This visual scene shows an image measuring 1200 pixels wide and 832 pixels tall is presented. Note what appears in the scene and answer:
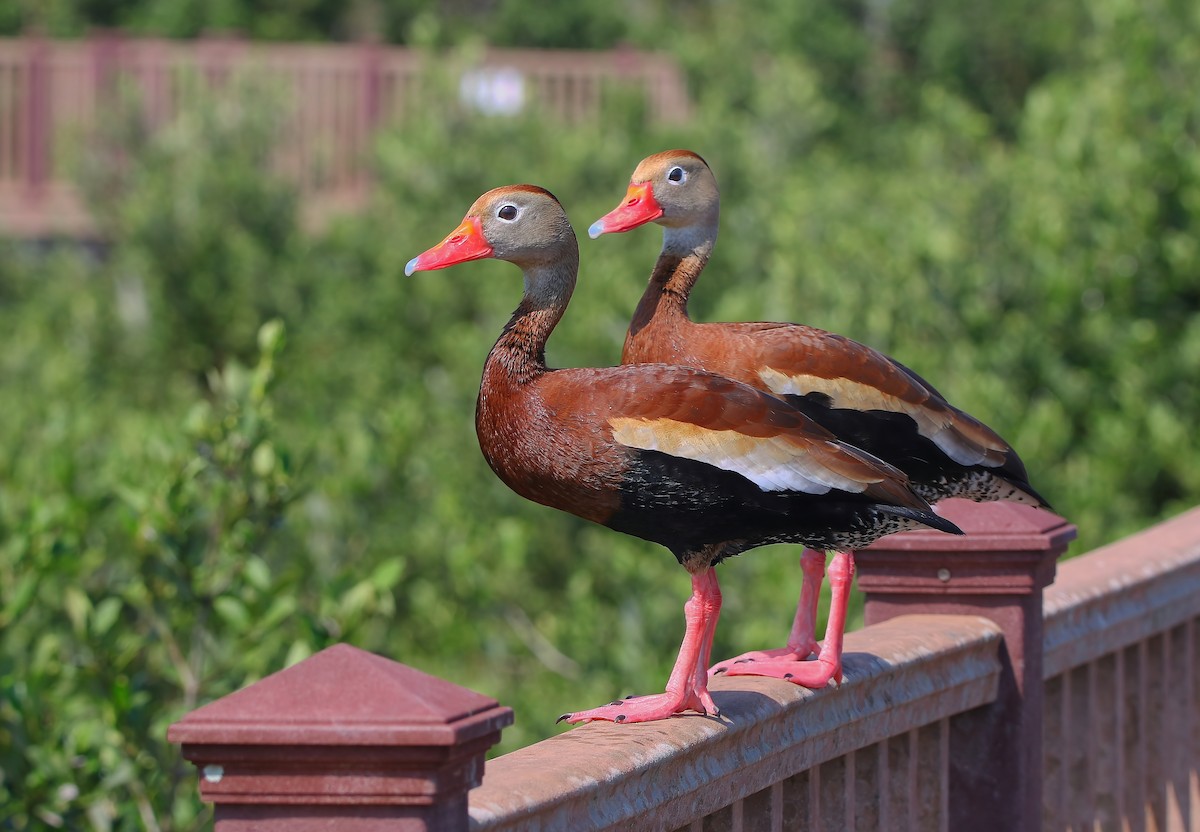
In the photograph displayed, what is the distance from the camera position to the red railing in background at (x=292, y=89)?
16.1 metres

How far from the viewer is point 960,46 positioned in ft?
66.2

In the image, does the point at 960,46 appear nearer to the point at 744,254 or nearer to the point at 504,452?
the point at 744,254

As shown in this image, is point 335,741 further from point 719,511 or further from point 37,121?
point 37,121

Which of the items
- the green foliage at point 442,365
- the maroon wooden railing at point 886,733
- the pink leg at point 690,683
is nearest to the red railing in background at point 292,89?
the green foliage at point 442,365

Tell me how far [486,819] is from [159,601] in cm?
344

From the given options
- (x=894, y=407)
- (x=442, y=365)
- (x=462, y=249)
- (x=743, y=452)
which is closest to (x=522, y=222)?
(x=462, y=249)

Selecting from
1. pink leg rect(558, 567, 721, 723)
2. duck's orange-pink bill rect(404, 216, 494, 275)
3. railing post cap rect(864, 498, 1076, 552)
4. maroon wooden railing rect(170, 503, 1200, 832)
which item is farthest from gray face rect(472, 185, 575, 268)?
railing post cap rect(864, 498, 1076, 552)

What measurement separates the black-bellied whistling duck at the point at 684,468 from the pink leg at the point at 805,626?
1.59 ft

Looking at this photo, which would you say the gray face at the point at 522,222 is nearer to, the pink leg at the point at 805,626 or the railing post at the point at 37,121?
the pink leg at the point at 805,626

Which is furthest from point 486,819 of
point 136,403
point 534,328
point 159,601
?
point 136,403

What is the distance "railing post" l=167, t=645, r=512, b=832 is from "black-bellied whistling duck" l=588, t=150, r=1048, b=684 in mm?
1222

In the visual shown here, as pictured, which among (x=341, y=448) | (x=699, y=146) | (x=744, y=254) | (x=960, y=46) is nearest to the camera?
(x=341, y=448)

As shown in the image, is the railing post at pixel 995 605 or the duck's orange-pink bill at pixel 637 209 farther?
the railing post at pixel 995 605

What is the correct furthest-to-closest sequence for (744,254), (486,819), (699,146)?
(699,146) < (744,254) < (486,819)
